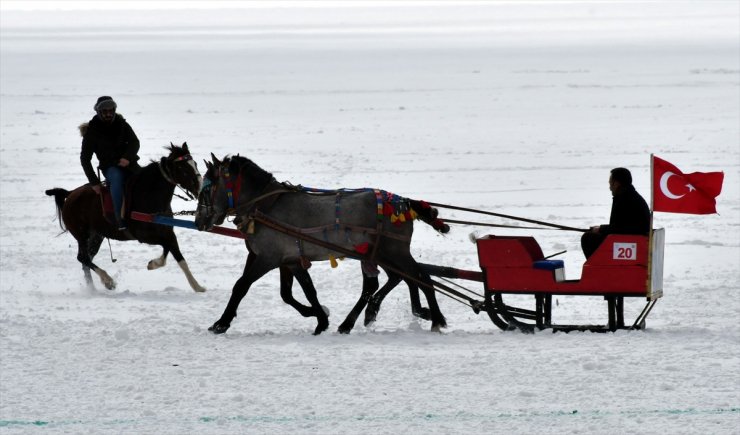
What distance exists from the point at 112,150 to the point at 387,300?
3045mm

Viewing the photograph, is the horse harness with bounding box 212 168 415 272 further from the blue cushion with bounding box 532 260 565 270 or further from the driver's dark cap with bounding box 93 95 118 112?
the driver's dark cap with bounding box 93 95 118 112

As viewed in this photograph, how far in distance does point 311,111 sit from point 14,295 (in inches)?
757

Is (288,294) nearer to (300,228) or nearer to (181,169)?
(300,228)

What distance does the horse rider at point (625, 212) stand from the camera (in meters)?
9.09

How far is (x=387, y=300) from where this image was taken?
1141cm

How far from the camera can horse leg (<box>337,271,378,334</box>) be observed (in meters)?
9.63

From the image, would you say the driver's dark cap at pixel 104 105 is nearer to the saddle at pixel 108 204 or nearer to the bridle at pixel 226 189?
the saddle at pixel 108 204

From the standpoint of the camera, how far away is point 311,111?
30578 mm

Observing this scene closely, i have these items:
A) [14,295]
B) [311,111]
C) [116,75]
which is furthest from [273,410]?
[116,75]

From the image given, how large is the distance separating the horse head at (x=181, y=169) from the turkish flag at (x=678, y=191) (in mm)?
4382

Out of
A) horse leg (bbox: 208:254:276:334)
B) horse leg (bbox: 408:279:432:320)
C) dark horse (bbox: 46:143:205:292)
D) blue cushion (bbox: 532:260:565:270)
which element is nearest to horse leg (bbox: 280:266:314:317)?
horse leg (bbox: 208:254:276:334)

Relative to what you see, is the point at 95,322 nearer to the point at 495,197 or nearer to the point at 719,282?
the point at 719,282

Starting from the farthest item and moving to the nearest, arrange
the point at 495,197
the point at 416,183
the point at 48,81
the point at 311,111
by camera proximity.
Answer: the point at 48,81, the point at 311,111, the point at 416,183, the point at 495,197

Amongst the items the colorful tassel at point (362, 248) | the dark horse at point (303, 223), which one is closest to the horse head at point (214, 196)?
the dark horse at point (303, 223)
